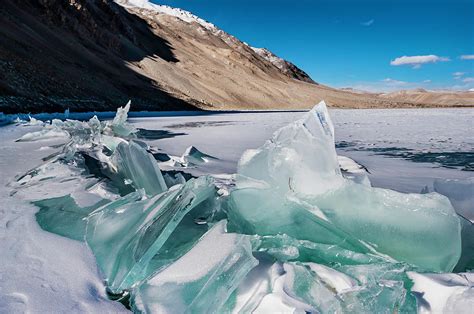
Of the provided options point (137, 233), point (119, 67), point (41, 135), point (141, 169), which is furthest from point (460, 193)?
point (119, 67)

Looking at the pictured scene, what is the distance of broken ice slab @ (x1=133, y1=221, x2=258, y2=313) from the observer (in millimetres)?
1564

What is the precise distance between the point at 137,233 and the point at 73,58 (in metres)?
49.1

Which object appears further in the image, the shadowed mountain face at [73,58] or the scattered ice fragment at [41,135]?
the shadowed mountain face at [73,58]

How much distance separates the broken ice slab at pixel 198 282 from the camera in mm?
1564

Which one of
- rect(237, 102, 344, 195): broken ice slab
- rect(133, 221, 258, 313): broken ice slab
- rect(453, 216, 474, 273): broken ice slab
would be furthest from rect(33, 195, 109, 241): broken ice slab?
rect(453, 216, 474, 273): broken ice slab

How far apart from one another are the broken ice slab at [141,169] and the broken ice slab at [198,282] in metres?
1.49

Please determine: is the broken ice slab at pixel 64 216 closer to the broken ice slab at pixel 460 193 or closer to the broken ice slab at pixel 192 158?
the broken ice slab at pixel 192 158

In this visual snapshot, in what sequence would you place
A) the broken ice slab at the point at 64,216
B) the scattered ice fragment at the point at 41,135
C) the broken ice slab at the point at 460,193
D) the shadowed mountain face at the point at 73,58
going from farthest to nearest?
the shadowed mountain face at the point at 73,58
the scattered ice fragment at the point at 41,135
the broken ice slab at the point at 460,193
the broken ice slab at the point at 64,216

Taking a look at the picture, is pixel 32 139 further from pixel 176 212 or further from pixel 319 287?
pixel 319 287

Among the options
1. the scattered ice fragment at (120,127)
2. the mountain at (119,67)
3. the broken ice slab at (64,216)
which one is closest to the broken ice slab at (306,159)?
the broken ice slab at (64,216)

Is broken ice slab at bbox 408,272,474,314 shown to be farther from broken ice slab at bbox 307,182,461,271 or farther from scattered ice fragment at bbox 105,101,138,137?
scattered ice fragment at bbox 105,101,138,137

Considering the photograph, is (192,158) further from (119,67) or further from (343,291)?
(119,67)

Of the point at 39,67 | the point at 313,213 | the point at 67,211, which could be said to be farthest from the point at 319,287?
the point at 39,67

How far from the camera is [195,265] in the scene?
1.70 meters
